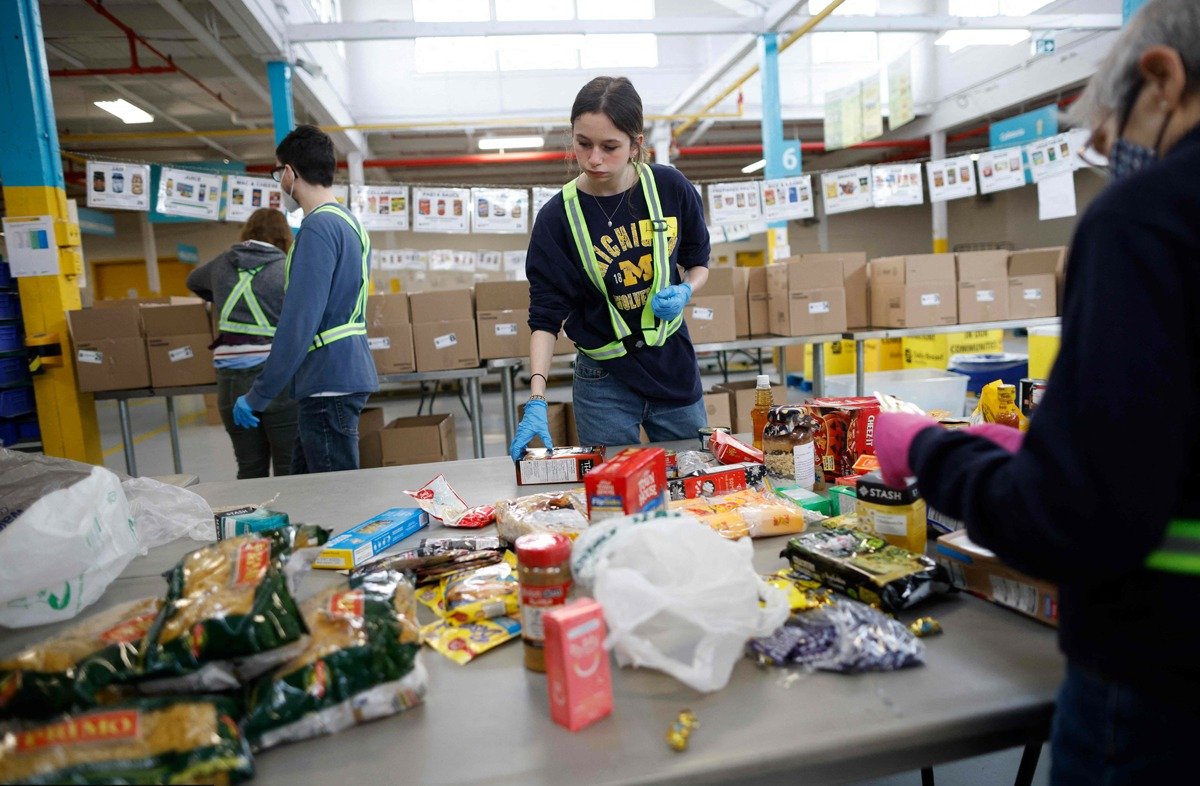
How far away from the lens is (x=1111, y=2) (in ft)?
26.0

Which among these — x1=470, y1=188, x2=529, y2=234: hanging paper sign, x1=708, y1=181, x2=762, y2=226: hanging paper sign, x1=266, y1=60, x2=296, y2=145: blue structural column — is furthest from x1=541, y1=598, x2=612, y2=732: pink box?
x1=266, y1=60, x2=296, y2=145: blue structural column

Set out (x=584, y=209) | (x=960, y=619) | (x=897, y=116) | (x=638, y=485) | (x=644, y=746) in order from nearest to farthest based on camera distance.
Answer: (x=644, y=746) → (x=960, y=619) → (x=638, y=485) → (x=584, y=209) → (x=897, y=116)

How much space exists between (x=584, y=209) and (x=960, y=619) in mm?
1408

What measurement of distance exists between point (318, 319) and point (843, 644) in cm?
195

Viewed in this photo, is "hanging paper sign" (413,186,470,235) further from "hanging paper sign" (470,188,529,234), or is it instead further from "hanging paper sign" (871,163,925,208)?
"hanging paper sign" (871,163,925,208)

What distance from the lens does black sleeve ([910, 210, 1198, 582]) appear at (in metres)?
0.61

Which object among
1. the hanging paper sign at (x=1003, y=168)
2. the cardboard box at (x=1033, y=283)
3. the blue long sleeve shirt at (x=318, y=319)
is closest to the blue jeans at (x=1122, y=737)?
the blue long sleeve shirt at (x=318, y=319)

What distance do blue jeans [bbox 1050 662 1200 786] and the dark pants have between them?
314 centimetres

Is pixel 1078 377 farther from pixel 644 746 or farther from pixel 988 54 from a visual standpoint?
pixel 988 54

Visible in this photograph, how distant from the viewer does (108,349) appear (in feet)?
13.6

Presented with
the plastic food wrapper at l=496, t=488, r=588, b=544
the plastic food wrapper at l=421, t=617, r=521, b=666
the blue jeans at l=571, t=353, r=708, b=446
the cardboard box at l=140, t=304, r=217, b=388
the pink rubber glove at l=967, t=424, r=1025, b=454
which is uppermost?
the cardboard box at l=140, t=304, r=217, b=388

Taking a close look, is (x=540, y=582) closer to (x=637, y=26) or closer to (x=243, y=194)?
(x=243, y=194)

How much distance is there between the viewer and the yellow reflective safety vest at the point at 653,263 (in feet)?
6.61

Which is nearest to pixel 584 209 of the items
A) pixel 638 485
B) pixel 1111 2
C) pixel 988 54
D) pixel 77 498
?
pixel 638 485
